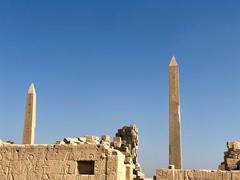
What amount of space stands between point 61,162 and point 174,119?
713cm

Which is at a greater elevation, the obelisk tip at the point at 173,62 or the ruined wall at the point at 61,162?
the obelisk tip at the point at 173,62

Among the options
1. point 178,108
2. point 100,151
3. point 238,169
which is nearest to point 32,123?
point 178,108

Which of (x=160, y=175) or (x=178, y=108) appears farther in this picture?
(x=178, y=108)

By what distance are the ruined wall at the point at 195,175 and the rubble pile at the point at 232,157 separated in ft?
2.75

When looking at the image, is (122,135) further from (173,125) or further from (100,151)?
(100,151)

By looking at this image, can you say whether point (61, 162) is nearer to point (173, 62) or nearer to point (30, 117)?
point (30, 117)

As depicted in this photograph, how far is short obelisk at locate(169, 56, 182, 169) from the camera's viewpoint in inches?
556

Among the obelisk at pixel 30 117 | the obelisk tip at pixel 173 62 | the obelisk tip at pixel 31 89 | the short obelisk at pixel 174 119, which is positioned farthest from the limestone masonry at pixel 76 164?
the obelisk tip at pixel 31 89

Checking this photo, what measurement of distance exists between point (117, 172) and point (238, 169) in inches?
107

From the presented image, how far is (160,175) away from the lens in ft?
25.7

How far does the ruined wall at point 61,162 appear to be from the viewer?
25.8 ft

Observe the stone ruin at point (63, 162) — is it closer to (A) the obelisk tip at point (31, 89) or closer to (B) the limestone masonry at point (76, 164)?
(B) the limestone masonry at point (76, 164)

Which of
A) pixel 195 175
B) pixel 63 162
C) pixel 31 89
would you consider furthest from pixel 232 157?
pixel 31 89

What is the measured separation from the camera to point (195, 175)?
7824 millimetres
